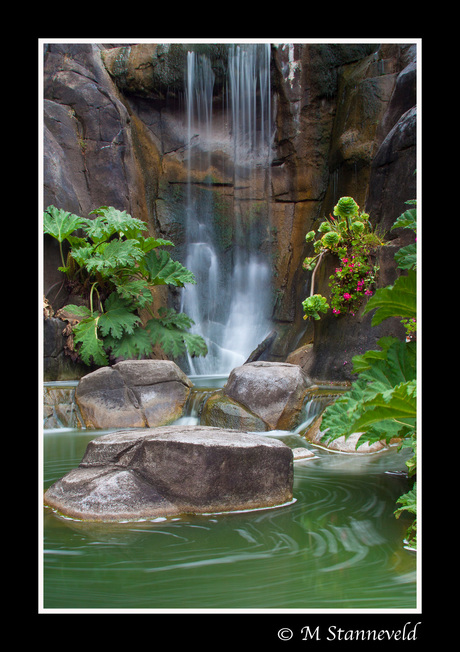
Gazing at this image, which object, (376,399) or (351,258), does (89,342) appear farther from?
(376,399)

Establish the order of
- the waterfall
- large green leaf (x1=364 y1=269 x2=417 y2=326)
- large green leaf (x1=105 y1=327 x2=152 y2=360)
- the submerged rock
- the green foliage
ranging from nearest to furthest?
large green leaf (x1=364 y1=269 x2=417 y2=326), the submerged rock, the green foliage, large green leaf (x1=105 y1=327 x2=152 y2=360), the waterfall

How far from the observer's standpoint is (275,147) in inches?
478

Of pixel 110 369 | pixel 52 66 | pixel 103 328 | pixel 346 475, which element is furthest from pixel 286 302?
pixel 346 475

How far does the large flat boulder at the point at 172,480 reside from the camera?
323 cm

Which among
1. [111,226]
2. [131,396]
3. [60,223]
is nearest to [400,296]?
[131,396]

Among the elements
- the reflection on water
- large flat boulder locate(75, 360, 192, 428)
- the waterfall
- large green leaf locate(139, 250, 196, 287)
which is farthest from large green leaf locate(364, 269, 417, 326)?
the waterfall

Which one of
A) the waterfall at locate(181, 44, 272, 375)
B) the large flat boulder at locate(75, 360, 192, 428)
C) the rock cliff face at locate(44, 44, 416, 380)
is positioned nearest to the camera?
the large flat boulder at locate(75, 360, 192, 428)

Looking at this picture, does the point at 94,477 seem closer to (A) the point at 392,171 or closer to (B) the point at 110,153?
(A) the point at 392,171

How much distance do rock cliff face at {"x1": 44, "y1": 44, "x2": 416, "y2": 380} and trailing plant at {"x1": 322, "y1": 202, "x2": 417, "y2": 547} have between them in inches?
187

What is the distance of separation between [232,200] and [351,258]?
18.1 feet

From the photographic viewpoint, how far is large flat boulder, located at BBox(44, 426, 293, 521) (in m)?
3.23

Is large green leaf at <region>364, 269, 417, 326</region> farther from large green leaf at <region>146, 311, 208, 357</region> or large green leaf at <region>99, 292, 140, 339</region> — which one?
large green leaf at <region>146, 311, 208, 357</region>

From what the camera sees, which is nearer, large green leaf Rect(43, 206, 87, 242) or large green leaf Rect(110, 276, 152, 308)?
large green leaf Rect(110, 276, 152, 308)

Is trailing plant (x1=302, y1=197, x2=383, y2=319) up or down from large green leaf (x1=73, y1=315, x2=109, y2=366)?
up
